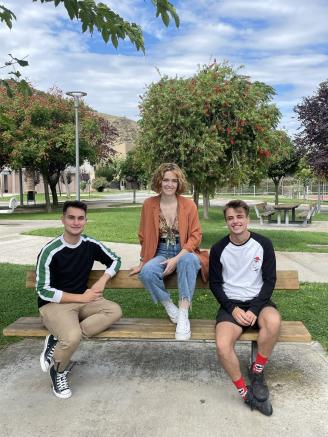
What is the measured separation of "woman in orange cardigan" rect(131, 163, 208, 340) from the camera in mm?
3924

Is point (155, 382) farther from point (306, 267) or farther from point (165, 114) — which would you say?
point (165, 114)

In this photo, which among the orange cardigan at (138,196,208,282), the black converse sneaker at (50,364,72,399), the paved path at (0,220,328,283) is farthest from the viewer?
the paved path at (0,220,328,283)

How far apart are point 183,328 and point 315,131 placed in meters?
21.1

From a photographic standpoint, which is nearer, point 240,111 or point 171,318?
point 171,318

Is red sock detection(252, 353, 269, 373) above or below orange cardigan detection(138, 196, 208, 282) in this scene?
below

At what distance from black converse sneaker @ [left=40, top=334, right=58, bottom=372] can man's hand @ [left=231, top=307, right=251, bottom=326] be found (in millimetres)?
1358

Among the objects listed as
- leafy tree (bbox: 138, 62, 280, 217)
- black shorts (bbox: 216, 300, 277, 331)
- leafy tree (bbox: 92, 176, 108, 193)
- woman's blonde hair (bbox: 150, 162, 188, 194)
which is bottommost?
leafy tree (bbox: 92, 176, 108, 193)

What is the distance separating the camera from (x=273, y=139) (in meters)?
10.9

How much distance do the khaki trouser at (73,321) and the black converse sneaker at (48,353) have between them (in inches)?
6.3

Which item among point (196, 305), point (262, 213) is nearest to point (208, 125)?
point (196, 305)

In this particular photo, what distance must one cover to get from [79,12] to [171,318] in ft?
7.83

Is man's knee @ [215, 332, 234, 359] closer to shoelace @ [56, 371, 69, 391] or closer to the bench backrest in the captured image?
the bench backrest

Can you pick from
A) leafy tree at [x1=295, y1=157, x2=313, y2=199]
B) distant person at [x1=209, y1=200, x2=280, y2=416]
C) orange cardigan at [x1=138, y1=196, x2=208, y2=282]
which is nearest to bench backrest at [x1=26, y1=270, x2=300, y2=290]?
orange cardigan at [x1=138, y1=196, x2=208, y2=282]

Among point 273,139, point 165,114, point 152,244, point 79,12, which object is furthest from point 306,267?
point 79,12
